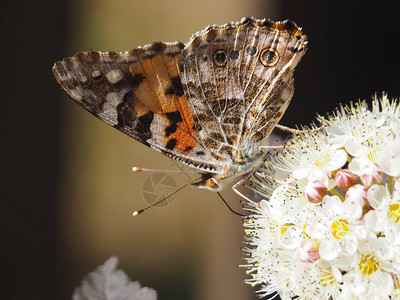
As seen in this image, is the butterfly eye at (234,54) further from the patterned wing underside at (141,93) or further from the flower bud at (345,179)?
the flower bud at (345,179)

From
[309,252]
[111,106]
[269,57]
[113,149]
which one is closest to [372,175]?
[309,252]

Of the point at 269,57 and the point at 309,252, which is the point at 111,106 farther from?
the point at 309,252

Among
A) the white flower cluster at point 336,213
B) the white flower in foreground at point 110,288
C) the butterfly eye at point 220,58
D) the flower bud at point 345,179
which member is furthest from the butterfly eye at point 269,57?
the white flower in foreground at point 110,288

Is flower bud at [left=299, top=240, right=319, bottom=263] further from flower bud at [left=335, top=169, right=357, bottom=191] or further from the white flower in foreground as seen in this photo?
the white flower in foreground

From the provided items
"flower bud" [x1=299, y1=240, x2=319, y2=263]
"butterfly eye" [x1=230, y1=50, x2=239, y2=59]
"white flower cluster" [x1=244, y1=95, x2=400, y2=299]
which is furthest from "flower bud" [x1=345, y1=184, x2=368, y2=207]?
"butterfly eye" [x1=230, y1=50, x2=239, y2=59]

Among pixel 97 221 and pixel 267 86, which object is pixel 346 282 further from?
pixel 97 221

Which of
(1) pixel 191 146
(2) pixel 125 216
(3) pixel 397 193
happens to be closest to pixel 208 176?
(1) pixel 191 146
